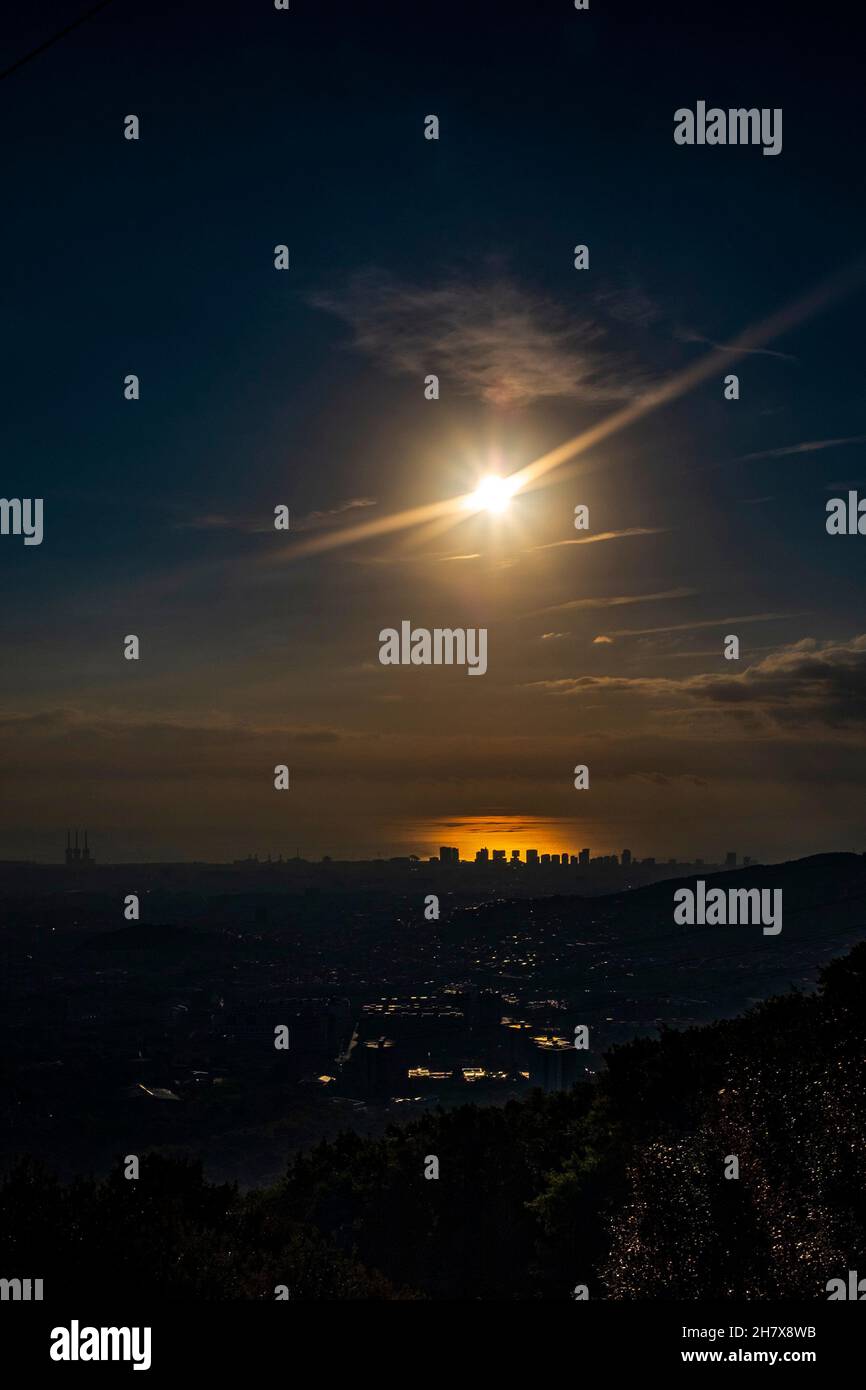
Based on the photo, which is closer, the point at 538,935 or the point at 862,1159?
the point at 862,1159

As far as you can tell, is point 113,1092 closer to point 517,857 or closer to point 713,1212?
point 713,1212

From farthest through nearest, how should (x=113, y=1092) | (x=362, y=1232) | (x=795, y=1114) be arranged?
1. (x=113, y=1092)
2. (x=362, y=1232)
3. (x=795, y=1114)

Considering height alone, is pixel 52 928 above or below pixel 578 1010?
above

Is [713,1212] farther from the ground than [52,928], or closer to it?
closer to it

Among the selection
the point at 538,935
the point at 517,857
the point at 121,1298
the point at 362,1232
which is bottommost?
the point at 362,1232
